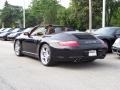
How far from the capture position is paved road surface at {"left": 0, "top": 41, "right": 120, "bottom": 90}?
6.31 m

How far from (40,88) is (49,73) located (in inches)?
65.7

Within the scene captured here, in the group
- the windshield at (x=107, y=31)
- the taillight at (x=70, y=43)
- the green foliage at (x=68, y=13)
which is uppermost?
the green foliage at (x=68, y=13)

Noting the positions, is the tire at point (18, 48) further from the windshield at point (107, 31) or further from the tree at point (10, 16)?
the tree at point (10, 16)

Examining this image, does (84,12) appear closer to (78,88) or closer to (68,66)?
(68,66)

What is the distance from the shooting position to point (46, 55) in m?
9.06

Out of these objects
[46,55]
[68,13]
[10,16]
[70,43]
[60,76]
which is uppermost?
[10,16]

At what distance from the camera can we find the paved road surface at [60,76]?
6309 mm

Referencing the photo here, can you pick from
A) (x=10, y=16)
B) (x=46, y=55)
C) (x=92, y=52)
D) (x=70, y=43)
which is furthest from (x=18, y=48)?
(x=10, y=16)

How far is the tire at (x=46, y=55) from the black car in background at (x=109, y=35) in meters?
4.37

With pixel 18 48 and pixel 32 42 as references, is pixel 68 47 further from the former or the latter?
pixel 18 48

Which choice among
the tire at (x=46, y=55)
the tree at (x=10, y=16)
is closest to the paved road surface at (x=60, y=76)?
the tire at (x=46, y=55)

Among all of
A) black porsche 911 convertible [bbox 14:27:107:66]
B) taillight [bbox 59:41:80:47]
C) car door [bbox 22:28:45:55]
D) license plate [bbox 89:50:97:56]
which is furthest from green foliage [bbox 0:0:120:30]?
taillight [bbox 59:41:80:47]

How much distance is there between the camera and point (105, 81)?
678 centimetres

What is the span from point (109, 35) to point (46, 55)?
4903 mm
